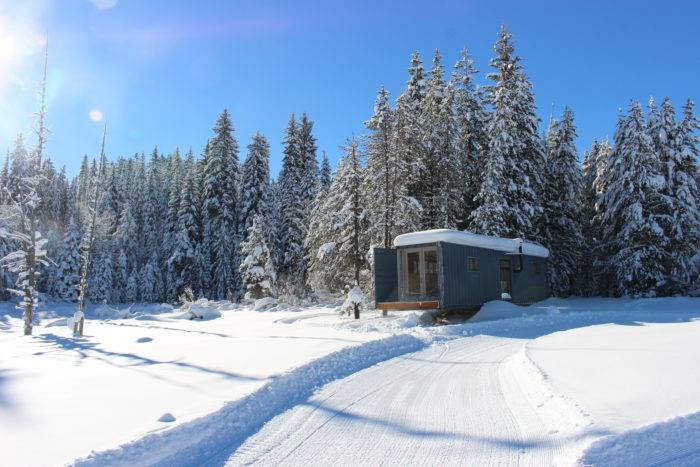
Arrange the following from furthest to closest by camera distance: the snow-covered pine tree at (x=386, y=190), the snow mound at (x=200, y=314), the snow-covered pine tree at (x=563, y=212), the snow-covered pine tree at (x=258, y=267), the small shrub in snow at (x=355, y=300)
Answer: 1. the snow-covered pine tree at (x=258, y=267)
2. the snow-covered pine tree at (x=563, y=212)
3. the snow mound at (x=200, y=314)
4. the snow-covered pine tree at (x=386, y=190)
5. the small shrub in snow at (x=355, y=300)

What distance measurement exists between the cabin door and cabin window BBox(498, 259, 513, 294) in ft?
8.82

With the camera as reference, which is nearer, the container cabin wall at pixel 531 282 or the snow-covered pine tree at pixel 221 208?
the container cabin wall at pixel 531 282

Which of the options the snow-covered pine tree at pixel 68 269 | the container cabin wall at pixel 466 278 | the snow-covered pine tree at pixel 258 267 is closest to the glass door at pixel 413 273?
the container cabin wall at pixel 466 278

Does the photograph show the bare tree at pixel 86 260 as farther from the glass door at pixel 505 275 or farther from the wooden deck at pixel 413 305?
the glass door at pixel 505 275

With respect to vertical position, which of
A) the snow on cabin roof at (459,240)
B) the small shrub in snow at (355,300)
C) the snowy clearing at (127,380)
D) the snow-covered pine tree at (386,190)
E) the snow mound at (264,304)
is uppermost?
the snow-covered pine tree at (386,190)

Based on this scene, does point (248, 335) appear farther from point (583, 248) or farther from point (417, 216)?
point (583, 248)

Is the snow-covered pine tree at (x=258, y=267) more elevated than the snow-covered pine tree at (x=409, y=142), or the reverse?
the snow-covered pine tree at (x=409, y=142)

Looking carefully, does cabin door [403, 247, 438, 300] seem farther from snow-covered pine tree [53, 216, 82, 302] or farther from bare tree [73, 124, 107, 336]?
snow-covered pine tree [53, 216, 82, 302]

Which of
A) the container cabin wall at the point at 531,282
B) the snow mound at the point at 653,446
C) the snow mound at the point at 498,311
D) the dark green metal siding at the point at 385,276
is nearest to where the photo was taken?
the snow mound at the point at 653,446

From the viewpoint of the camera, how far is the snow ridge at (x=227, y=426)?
400 centimetres

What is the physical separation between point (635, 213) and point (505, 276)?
7.45 metres

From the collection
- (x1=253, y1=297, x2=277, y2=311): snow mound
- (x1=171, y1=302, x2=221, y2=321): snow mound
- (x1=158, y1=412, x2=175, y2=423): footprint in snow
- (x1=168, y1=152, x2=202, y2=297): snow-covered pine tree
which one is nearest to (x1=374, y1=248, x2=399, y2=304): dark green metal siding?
(x1=253, y1=297, x2=277, y2=311): snow mound

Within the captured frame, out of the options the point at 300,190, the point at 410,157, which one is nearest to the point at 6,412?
the point at 410,157

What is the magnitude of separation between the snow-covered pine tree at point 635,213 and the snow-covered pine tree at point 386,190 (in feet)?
31.4
